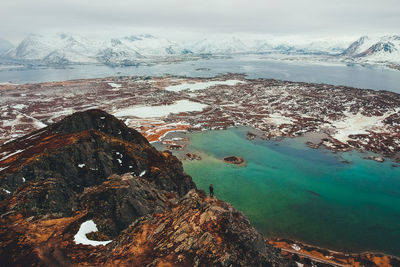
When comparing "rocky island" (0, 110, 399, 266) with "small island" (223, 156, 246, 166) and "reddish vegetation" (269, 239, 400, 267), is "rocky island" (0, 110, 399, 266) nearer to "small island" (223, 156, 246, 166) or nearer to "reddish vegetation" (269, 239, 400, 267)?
"reddish vegetation" (269, 239, 400, 267)

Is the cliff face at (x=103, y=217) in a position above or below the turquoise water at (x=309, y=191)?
above

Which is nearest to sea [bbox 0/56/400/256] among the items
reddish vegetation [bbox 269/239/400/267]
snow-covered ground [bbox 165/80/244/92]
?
reddish vegetation [bbox 269/239/400/267]

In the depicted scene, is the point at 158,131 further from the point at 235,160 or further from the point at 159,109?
the point at 235,160

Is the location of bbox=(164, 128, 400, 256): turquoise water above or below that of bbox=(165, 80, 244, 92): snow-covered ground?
below

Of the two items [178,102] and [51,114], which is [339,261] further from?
[51,114]

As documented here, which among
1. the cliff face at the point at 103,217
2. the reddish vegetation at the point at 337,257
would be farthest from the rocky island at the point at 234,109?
the cliff face at the point at 103,217

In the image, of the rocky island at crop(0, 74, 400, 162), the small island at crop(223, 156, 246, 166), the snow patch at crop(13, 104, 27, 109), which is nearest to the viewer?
the small island at crop(223, 156, 246, 166)

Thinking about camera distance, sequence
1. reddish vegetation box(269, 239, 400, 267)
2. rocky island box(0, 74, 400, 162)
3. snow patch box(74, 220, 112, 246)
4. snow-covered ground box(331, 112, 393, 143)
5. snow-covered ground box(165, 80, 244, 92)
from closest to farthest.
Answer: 1. snow patch box(74, 220, 112, 246)
2. reddish vegetation box(269, 239, 400, 267)
3. snow-covered ground box(331, 112, 393, 143)
4. rocky island box(0, 74, 400, 162)
5. snow-covered ground box(165, 80, 244, 92)

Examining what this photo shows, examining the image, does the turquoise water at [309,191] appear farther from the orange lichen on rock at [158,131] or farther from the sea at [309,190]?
the orange lichen on rock at [158,131]
